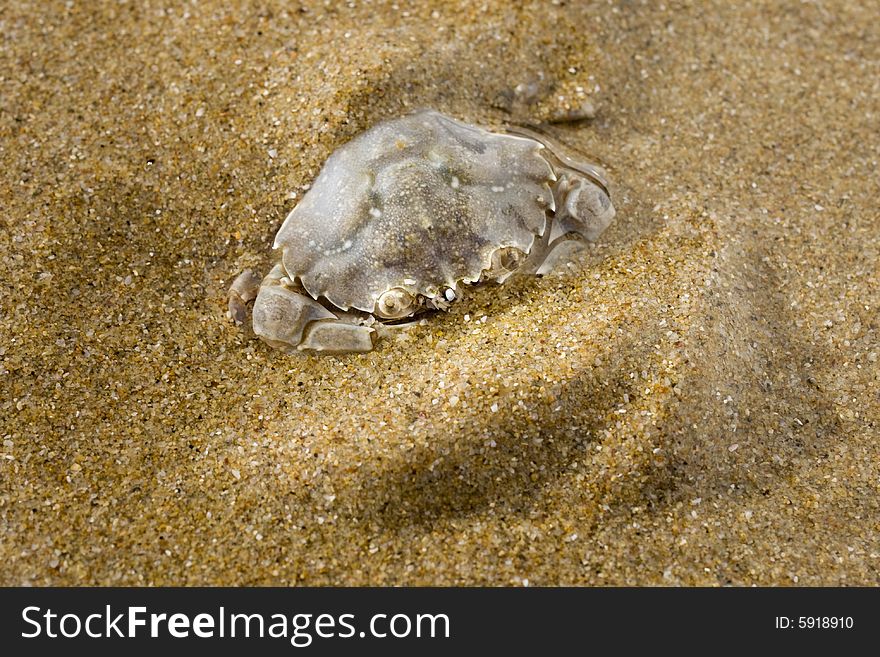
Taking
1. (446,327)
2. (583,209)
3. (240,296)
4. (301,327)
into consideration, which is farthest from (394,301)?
(583,209)

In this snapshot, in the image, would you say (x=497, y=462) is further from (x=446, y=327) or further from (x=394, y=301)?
(x=394, y=301)

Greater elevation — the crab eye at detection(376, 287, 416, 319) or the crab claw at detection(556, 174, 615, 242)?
the crab claw at detection(556, 174, 615, 242)

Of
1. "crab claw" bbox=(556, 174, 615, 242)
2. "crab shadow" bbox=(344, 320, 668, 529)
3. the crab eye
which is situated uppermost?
"crab claw" bbox=(556, 174, 615, 242)

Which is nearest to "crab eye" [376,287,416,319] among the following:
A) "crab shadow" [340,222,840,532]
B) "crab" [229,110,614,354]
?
"crab" [229,110,614,354]

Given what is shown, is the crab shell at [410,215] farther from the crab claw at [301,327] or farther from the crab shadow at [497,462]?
the crab shadow at [497,462]

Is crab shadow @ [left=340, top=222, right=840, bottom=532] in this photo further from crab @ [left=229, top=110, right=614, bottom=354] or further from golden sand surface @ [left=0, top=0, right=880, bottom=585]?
crab @ [left=229, top=110, right=614, bottom=354]
